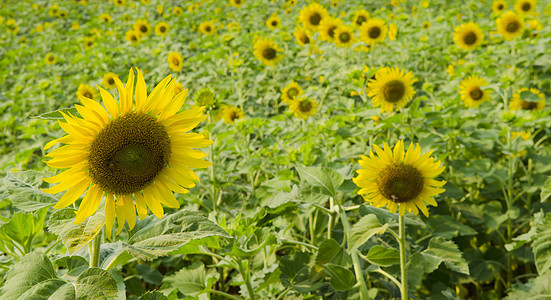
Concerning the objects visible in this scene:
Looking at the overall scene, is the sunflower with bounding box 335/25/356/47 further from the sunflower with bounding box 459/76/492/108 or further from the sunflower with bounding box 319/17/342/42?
the sunflower with bounding box 459/76/492/108

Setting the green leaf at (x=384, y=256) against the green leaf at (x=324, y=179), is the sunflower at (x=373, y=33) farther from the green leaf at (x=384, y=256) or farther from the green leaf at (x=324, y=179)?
the green leaf at (x=384, y=256)

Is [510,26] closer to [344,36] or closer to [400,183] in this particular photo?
[344,36]

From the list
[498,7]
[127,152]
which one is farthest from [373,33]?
[127,152]

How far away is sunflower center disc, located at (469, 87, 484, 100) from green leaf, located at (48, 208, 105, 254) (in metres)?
2.99

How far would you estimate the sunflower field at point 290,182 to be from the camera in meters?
0.94

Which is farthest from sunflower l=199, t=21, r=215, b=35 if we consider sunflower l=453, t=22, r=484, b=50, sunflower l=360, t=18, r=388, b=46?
sunflower l=453, t=22, r=484, b=50

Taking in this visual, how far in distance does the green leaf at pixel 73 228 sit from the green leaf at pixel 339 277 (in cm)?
69

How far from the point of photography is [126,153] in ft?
3.07

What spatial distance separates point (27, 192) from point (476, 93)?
3.10 meters

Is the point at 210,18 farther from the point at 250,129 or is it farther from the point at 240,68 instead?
the point at 250,129

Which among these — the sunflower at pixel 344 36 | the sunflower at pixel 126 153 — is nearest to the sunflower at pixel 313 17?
the sunflower at pixel 344 36

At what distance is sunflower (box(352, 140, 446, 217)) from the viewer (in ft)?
4.25

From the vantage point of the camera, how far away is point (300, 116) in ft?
9.74

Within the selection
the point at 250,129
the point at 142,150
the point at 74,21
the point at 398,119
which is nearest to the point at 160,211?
the point at 142,150
